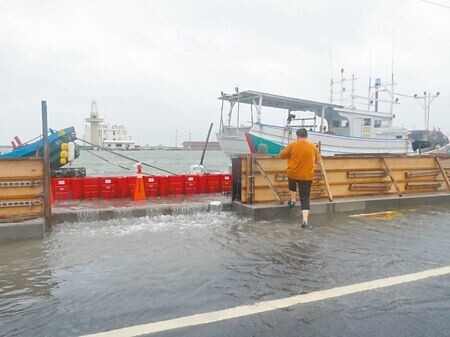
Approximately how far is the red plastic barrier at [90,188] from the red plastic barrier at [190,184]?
8.19ft

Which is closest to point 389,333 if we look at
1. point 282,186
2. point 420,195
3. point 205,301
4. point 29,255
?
point 205,301

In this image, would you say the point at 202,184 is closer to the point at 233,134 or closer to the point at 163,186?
the point at 163,186

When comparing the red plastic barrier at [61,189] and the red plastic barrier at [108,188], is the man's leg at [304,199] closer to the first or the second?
the red plastic barrier at [108,188]

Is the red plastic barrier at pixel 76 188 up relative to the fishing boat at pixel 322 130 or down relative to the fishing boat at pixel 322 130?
down

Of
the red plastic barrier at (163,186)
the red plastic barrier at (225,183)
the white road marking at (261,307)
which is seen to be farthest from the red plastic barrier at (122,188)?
the white road marking at (261,307)

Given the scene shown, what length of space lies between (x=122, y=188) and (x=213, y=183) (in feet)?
9.22

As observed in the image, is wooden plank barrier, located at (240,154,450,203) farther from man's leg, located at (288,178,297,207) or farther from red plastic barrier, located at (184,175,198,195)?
red plastic barrier, located at (184,175,198,195)

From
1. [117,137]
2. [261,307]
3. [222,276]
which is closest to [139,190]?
[222,276]

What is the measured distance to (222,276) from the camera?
16.6 ft

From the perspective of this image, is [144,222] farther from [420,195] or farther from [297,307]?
[420,195]

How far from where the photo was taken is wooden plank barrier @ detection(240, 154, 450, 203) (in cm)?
963

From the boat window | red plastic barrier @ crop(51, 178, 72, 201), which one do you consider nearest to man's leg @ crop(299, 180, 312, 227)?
red plastic barrier @ crop(51, 178, 72, 201)

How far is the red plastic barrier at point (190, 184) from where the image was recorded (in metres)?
11.8

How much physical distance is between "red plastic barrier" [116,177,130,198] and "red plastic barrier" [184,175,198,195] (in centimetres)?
172
